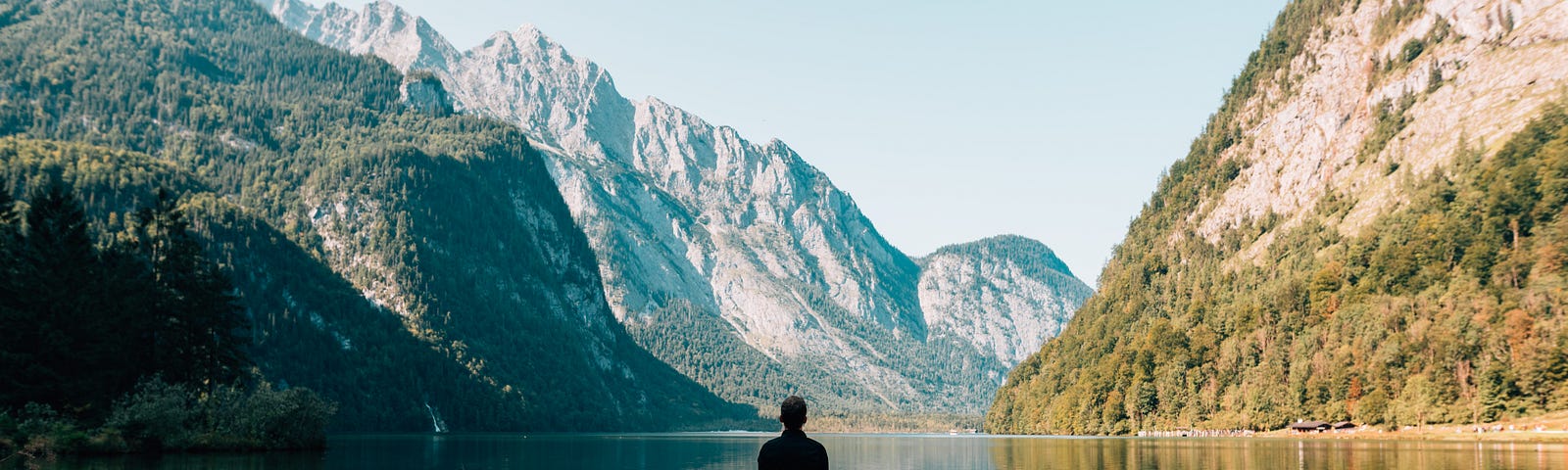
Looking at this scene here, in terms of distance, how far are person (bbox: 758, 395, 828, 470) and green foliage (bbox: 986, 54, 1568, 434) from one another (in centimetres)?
12992

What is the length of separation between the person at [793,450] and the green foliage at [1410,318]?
129918 mm

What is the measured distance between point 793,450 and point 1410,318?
149530 mm

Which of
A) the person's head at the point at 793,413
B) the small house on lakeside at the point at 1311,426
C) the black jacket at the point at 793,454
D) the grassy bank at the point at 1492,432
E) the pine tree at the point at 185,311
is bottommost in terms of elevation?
the small house on lakeside at the point at 1311,426

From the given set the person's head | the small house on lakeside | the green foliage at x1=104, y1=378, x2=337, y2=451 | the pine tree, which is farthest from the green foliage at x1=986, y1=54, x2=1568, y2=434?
the person's head

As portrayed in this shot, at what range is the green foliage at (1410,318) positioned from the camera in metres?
130

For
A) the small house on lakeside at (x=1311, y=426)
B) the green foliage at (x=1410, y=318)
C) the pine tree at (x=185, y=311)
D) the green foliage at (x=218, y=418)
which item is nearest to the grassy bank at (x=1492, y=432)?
the green foliage at (x=1410, y=318)

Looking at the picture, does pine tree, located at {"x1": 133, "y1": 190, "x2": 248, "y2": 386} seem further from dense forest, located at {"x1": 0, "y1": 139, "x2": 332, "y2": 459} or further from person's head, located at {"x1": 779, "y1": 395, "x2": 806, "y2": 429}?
A: person's head, located at {"x1": 779, "y1": 395, "x2": 806, "y2": 429}

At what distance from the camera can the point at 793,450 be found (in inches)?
765

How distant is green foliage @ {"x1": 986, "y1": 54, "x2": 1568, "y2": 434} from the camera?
130m

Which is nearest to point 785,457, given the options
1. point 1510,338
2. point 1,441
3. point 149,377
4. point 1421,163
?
point 1,441

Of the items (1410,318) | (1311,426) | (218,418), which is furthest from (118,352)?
(1410,318)

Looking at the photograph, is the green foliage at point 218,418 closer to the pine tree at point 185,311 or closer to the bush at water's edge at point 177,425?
the bush at water's edge at point 177,425

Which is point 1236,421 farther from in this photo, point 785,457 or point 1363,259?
point 785,457

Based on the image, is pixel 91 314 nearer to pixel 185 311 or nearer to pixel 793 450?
pixel 185 311
